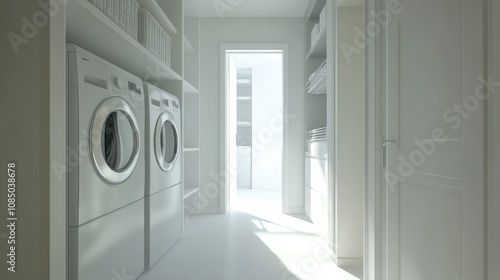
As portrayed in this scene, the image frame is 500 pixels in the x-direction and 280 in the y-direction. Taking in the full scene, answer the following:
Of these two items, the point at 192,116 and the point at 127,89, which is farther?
the point at 192,116

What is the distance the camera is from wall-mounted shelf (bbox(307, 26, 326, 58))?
290 cm

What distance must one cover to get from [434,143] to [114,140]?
146 cm

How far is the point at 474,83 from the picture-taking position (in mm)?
891

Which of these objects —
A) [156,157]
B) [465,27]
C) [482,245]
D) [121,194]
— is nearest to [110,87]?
[121,194]

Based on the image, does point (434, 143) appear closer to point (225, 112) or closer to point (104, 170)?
point (104, 170)

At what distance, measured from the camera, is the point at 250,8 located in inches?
145

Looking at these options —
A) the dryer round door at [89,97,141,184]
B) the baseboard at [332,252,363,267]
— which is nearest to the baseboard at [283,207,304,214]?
the baseboard at [332,252,363,267]

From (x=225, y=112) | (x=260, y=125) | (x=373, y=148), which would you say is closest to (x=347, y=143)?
(x=373, y=148)

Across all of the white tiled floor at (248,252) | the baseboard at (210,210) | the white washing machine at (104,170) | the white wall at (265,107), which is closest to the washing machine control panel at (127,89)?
the white washing machine at (104,170)

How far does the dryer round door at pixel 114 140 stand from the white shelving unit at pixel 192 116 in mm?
1851

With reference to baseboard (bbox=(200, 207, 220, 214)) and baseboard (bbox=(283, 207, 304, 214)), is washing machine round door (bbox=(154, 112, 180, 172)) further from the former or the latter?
baseboard (bbox=(283, 207, 304, 214))

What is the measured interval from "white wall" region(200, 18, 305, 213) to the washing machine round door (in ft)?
4.01
